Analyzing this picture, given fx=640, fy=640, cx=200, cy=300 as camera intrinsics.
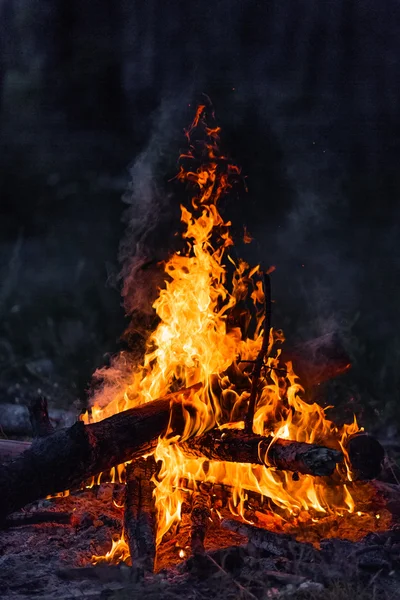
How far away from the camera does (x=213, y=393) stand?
5.46 meters

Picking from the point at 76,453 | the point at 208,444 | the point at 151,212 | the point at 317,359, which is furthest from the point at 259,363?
the point at 151,212

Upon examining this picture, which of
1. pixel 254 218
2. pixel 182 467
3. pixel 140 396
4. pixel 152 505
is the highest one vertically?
pixel 254 218

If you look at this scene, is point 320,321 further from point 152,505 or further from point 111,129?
point 152,505

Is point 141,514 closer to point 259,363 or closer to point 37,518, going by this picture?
point 37,518

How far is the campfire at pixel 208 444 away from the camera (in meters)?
4.26

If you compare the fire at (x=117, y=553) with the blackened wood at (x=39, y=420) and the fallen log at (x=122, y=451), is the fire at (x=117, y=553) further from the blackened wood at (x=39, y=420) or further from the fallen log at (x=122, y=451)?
the blackened wood at (x=39, y=420)

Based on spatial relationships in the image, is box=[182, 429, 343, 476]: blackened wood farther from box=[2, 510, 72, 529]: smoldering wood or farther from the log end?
box=[2, 510, 72, 529]: smoldering wood

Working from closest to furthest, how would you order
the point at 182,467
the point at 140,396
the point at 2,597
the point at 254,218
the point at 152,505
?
the point at 2,597 < the point at 152,505 < the point at 182,467 < the point at 140,396 < the point at 254,218

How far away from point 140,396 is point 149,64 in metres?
5.41

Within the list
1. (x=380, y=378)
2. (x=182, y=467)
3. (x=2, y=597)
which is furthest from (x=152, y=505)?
(x=380, y=378)

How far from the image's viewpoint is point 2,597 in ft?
11.9

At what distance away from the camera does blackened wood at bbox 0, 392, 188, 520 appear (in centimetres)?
390

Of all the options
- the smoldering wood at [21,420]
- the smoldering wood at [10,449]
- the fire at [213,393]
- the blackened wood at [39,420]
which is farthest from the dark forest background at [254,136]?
the blackened wood at [39,420]

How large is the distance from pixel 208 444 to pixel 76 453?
1306 mm
